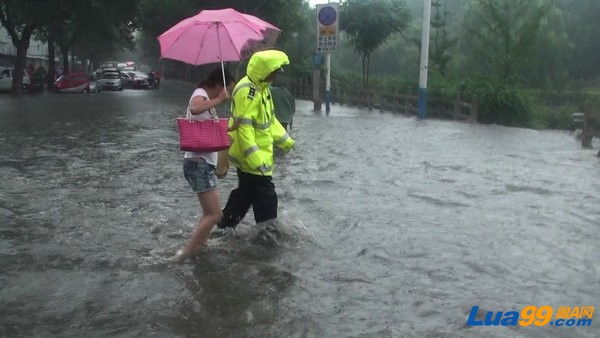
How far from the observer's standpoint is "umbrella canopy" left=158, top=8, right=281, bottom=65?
5035 millimetres

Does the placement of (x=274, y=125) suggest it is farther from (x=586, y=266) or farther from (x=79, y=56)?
(x=79, y=56)

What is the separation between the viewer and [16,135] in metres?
13.8

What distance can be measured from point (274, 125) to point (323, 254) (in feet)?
3.96

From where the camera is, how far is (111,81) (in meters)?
41.4

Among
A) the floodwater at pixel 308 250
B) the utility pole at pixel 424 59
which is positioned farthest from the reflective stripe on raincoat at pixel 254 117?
the utility pole at pixel 424 59

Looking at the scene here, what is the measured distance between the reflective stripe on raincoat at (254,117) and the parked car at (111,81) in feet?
125

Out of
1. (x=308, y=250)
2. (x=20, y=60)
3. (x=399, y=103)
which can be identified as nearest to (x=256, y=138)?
(x=308, y=250)

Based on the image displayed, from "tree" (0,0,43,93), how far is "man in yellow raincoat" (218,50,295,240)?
24.7 meters

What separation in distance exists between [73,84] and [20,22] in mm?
4765

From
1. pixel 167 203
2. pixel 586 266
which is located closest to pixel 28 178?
pixel 167 203

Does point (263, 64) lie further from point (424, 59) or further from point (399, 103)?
point (399, 103)

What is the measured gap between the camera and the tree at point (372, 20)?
88.4ft

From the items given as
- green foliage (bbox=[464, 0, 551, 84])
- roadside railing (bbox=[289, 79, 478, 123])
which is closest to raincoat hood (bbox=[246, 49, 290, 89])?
Answer: roadside railing (bbox=[289, 79, 478, 123])

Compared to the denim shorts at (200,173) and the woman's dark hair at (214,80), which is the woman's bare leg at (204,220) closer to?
the denim shorts at (200,173)
